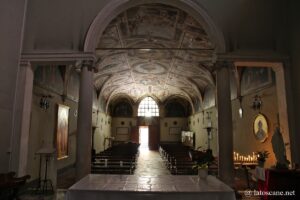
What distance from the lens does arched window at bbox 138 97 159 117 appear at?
2788cm

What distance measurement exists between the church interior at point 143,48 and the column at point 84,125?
0.03 meters

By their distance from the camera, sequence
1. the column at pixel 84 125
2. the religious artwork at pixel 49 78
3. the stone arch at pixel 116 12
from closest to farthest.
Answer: the column at pixel 84 125
the stone arch at pixel 116 12
the religious artwork at pixel 49 78

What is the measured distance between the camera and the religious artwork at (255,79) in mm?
9099

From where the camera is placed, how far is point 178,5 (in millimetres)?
7188

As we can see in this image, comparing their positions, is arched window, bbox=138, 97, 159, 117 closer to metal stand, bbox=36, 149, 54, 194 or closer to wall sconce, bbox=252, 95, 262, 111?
wall sconce, bbox=252, 95, 262, 111

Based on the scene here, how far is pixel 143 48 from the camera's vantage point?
325 inches

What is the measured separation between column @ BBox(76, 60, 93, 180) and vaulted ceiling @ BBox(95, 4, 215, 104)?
1.67 metres

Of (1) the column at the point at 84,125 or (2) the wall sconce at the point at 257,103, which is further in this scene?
(2) the wall sconce at the point at 257,103

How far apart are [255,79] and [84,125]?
301 inches

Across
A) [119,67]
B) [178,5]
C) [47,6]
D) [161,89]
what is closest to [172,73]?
[119,67]

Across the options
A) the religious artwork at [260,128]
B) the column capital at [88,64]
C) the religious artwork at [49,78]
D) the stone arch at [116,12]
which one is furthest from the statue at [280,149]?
the religious artwork at [49,78]

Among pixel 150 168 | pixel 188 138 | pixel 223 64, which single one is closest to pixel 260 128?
pixel 223 64

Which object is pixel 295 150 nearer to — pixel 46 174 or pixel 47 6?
pixel 46 174

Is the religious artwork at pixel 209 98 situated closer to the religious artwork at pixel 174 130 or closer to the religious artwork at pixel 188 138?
the religious artwork at pixel 188 138
